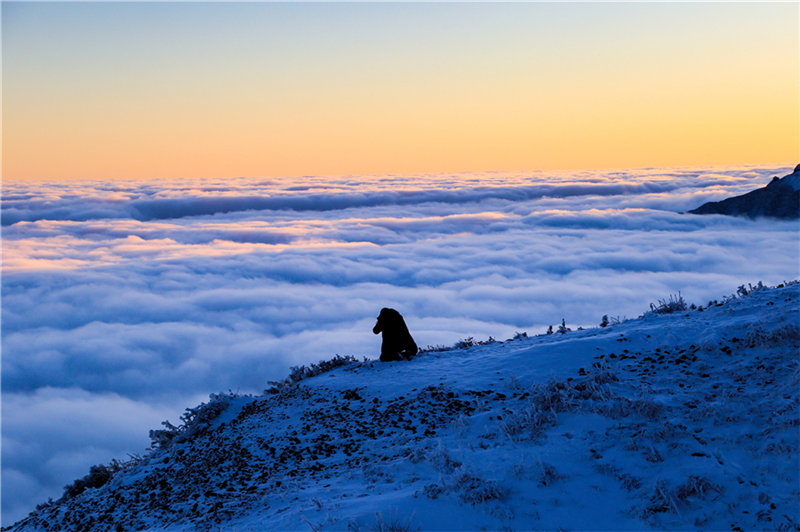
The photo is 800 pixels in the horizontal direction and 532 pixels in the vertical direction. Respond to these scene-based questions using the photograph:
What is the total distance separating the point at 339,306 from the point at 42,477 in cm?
4673

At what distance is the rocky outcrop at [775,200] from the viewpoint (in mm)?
78438

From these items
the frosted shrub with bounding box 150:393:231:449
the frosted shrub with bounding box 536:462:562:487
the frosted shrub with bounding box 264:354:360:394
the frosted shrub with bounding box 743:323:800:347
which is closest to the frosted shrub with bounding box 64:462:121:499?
the frosted shrub with bounding box 150:393:231:449

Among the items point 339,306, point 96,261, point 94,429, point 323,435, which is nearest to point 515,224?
point 339,306

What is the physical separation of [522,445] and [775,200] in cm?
→ 8902

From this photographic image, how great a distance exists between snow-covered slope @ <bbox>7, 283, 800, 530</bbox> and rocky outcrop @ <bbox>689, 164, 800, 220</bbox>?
78131mm

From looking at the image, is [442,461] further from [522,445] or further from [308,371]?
[308,371]

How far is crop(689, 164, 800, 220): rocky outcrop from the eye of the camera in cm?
7844

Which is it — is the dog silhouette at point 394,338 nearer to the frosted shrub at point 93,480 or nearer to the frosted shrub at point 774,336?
the frosted shrub at point 93,480

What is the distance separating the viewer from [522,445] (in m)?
7.62

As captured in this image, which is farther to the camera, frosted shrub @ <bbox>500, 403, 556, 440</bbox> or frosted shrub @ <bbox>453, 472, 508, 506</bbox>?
frosted shrub @ <bbox>500, 403, 556, 440</bbox>

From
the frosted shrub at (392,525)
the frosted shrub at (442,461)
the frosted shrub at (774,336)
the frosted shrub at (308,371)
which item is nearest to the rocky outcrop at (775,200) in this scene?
the frosted shrub at (308,371)

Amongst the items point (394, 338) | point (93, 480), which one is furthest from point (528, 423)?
point (93, 480)

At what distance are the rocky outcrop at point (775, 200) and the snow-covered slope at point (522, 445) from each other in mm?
78131

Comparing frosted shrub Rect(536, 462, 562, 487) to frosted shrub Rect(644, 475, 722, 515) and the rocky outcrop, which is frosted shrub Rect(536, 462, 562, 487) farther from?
the rocky outcrop
